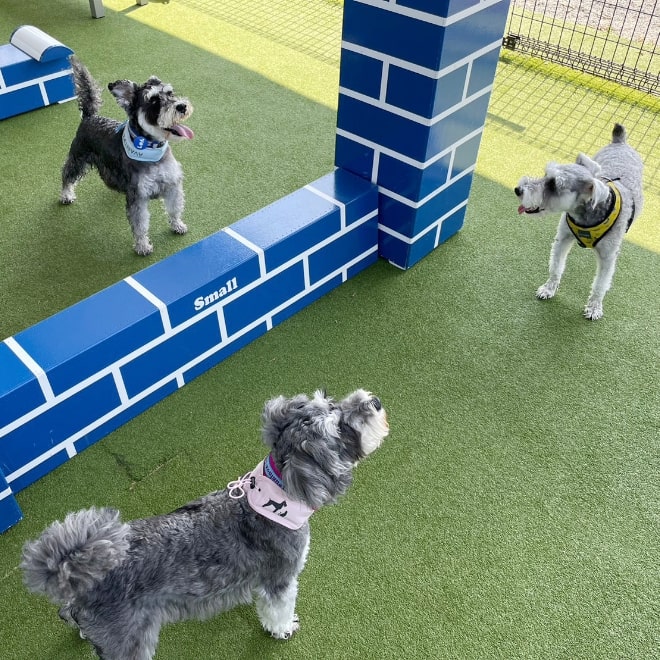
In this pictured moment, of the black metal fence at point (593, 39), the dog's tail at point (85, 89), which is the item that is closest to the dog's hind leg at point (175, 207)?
the dog's tail at point (85, 89)

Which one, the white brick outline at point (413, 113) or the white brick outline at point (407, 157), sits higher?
the white brick outline at point (413, 113)

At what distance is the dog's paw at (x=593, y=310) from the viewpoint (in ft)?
12.1

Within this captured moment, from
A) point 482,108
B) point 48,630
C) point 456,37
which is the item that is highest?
point 456,37

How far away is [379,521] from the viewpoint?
2.76 meters

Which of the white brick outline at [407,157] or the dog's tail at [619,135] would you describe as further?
the dog's tail at [619,135]

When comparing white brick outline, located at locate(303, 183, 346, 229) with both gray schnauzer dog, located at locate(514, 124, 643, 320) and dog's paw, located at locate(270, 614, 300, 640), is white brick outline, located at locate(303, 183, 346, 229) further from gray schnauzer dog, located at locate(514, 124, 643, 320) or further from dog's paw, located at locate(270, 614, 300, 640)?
dog's paw, located at locate(270, 614, 300, 640)

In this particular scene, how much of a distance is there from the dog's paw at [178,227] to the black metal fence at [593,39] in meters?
4.08

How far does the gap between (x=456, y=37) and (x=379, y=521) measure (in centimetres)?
243

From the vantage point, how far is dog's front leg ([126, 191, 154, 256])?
148 inches

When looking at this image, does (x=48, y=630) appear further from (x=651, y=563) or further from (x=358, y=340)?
(x=651, y=563)

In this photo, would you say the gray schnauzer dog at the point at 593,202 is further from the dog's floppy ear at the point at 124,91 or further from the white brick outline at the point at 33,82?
the white brick outline at the point at 33,82

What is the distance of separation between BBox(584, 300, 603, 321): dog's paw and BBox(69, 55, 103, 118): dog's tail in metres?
3.37

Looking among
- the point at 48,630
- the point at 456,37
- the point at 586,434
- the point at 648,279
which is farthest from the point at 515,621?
the point at 456,37

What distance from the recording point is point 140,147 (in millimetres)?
3578
